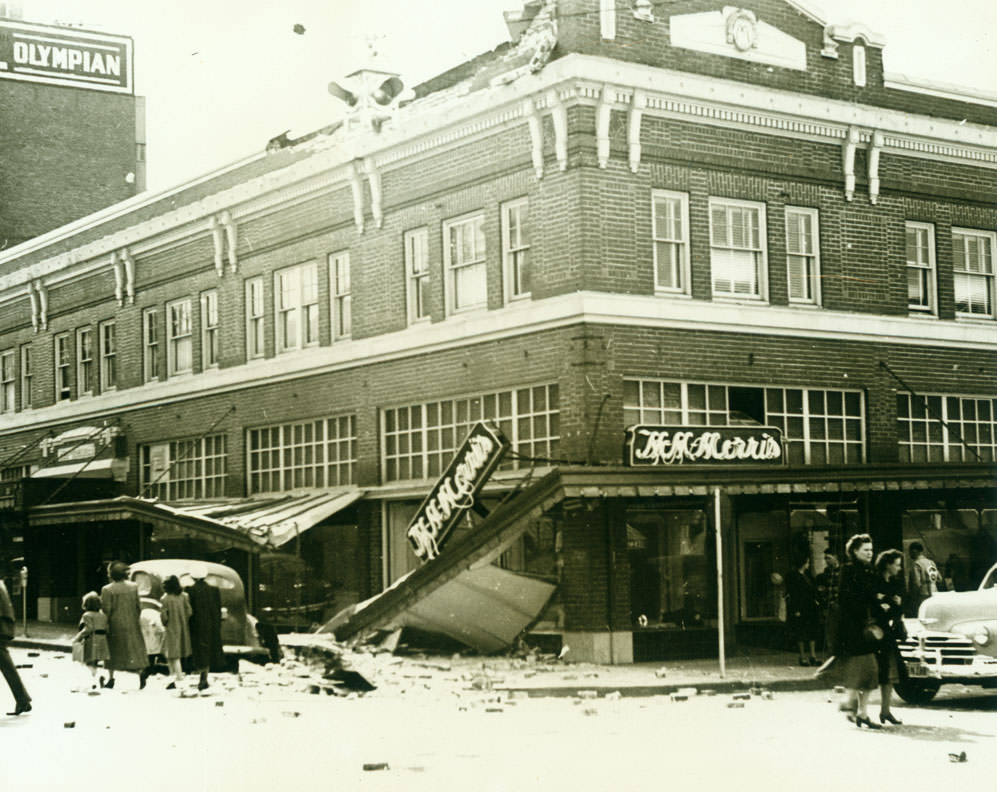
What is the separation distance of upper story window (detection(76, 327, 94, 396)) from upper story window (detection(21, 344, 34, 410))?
2.40 ft

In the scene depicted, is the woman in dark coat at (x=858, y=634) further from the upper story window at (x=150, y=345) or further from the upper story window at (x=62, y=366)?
the upper story window at (x=62, y=366)

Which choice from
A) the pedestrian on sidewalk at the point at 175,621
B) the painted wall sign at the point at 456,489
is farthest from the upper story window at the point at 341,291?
the pedestrian on sidewalk at the point at 175,621

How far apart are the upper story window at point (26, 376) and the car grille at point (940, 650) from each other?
1380cm

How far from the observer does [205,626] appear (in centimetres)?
1969

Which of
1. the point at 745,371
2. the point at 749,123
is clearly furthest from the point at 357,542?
the point at 749,123

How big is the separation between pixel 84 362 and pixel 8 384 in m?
1.54

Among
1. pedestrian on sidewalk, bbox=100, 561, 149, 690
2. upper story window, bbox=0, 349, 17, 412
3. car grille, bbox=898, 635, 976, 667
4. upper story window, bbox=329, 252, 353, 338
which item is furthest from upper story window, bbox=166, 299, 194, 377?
car grille, bbox=898, 635, 976, 667

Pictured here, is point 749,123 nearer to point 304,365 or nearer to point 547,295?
point 547,295

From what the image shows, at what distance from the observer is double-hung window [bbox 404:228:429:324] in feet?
66.3

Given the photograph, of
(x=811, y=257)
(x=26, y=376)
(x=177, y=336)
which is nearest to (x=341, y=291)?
(x=177, y=336)

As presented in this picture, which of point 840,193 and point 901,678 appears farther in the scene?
point 840,193

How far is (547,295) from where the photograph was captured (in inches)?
755

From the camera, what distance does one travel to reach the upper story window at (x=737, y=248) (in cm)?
2092

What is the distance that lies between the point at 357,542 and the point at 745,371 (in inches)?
228
